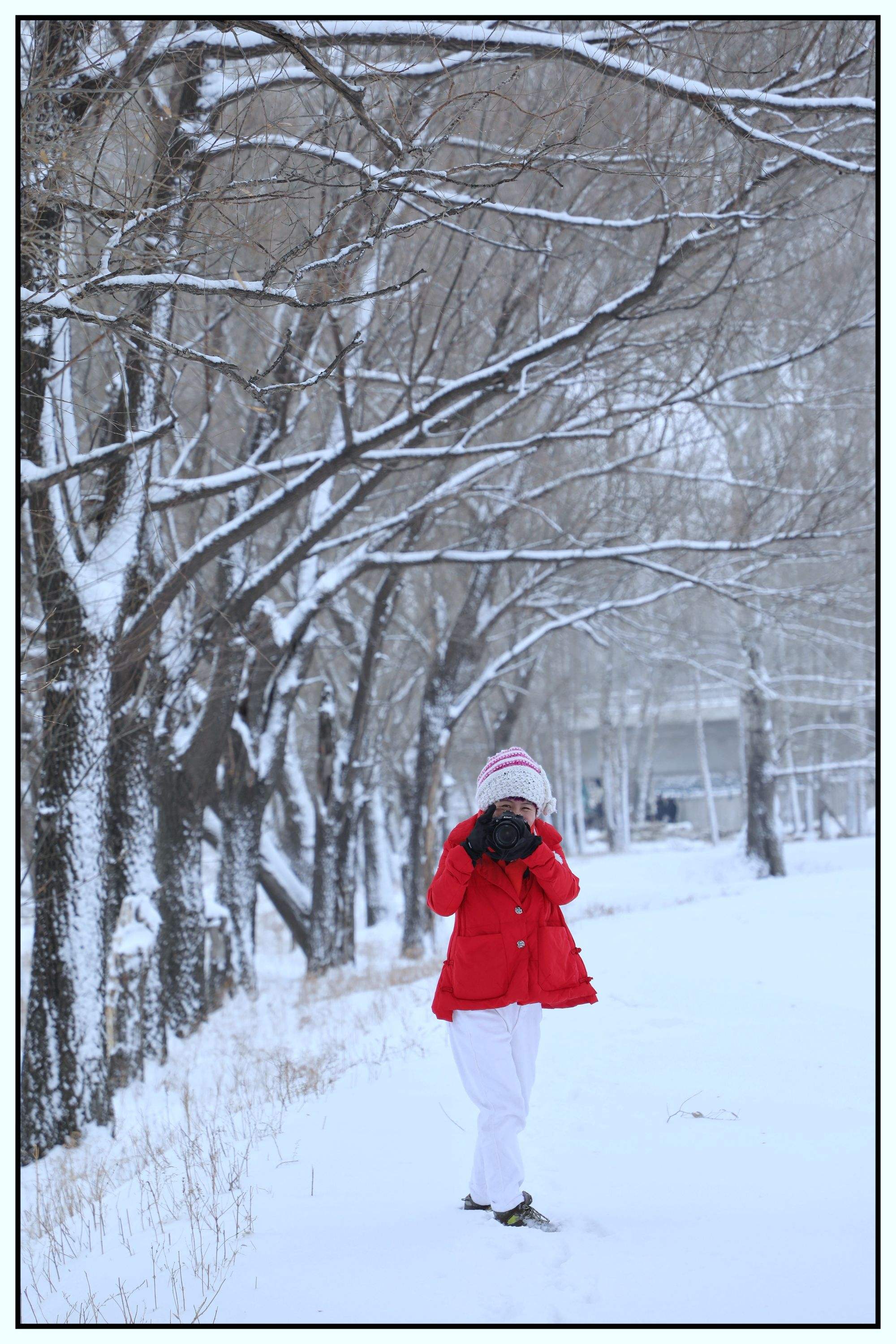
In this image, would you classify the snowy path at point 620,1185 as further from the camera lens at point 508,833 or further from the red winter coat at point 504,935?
the camera lens at point 508,833

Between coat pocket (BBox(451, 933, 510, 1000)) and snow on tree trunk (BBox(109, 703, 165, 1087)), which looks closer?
coat pocket (BBox(451, 933, 510, 1000))

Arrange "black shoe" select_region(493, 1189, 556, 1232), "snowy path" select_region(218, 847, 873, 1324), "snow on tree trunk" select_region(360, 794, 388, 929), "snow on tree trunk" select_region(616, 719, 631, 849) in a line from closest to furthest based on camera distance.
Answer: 1. "snowy path" select_region(218, 847, 873, 1324)
2. "black shoe" select_region(493, 1189, 556, 1232)
3. "snow on tree trunk" select_region(360, 794, 388, 929)
4. "snow on tree trunk" select_region(616, 719, 631, 849)

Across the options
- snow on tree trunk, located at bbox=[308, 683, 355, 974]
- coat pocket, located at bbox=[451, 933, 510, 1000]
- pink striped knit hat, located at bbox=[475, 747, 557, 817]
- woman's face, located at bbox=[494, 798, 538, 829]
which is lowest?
snow on tree trunk, located at bbox=[308, 683, 355, 974]

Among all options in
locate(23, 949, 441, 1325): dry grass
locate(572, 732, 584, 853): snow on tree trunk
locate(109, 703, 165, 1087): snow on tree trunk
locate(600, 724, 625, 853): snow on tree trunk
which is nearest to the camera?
locate(23, 949, 441, 1325): dry grass

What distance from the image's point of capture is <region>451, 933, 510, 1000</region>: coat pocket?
Answer: 325cm

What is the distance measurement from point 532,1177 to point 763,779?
14289 mm

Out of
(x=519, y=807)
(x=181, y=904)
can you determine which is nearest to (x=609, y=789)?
(x=181, y=904)

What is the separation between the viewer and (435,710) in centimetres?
1223

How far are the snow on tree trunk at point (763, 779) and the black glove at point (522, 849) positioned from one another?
14257mm

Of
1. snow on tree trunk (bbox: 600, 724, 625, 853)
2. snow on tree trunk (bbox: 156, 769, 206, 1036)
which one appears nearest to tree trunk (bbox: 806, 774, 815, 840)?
snow on tree trunk (bbox: 600, 724, 625, 853)

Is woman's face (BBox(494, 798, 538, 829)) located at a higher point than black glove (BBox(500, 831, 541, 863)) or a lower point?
higher

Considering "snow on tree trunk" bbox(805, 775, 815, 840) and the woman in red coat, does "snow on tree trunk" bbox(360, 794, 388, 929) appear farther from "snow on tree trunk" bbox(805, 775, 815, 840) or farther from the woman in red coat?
"snow on tree trunk" bbox(805, 775, 815, 840)

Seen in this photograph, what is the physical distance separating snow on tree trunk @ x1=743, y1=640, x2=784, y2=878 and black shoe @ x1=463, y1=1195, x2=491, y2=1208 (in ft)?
47.0
